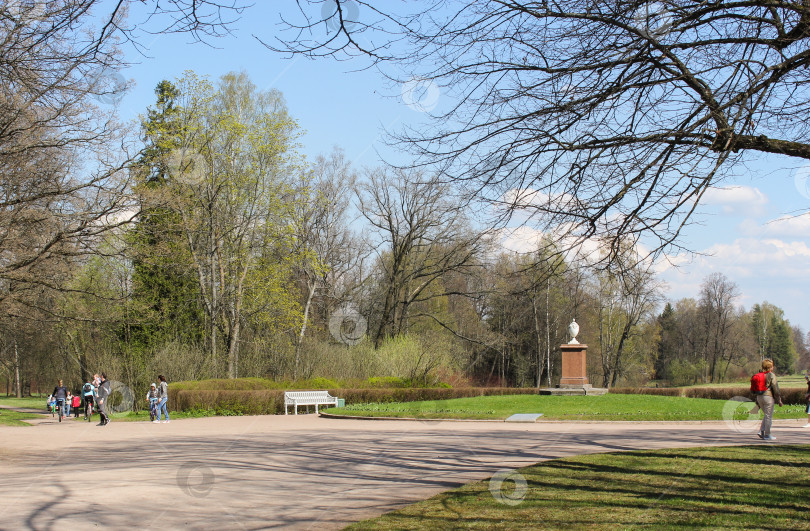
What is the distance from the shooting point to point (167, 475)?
10.2 metres

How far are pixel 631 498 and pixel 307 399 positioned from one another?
20.8 meters

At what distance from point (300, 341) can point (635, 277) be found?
1146 inches

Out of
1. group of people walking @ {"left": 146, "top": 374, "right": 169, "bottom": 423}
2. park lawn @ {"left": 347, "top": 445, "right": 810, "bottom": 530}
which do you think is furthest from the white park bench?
park lawn @ {"left": 347, "top": 445, "right": 810, "bottom": 530}

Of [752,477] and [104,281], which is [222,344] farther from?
[752,477]

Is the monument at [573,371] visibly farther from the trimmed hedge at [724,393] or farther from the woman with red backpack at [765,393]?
the woman with red backpack at [765,393]

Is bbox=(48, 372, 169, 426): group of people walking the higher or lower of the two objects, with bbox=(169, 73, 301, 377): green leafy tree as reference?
lower

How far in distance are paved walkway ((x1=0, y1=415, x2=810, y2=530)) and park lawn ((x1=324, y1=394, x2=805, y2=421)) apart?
4.87 ft

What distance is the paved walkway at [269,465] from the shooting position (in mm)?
7648

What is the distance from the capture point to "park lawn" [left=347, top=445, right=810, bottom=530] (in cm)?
646

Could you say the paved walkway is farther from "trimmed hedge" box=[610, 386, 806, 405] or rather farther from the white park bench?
"trimmed hedge" box=[610, 386, 806, 405]

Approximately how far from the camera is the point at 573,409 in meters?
23.1

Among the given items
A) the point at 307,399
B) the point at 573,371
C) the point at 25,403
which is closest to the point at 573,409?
the point at 573,371

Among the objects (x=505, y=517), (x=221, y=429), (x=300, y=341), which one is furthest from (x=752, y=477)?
(x=300, y=341)

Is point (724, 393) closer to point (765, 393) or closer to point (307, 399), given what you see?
point (765, 393)
